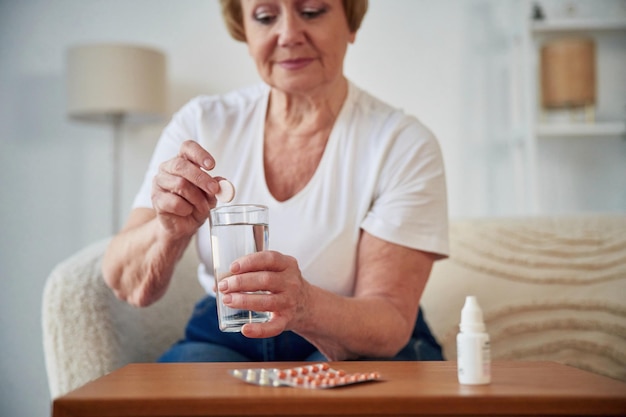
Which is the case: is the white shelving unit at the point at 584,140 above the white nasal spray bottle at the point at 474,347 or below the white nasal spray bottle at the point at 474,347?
above

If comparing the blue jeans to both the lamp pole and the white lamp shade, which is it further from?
the lamp pole

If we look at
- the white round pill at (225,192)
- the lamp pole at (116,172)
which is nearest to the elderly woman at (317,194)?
the white round pill at (225,192)

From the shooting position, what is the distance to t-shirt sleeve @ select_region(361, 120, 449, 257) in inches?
54.7

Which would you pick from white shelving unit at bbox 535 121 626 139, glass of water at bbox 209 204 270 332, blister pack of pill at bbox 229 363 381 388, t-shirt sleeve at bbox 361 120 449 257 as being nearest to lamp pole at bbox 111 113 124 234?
white shelving unit at bbox 535 121 626 139

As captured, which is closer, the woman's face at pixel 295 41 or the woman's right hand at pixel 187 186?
the woman's right hand at pixel 187 186

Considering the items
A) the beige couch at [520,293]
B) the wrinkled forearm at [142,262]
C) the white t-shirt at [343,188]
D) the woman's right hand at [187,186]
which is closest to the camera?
the woman's right hand at [187,186]

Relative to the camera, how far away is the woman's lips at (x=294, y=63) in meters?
1.47

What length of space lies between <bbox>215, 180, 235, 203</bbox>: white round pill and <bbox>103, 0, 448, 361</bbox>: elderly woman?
0.18 meters

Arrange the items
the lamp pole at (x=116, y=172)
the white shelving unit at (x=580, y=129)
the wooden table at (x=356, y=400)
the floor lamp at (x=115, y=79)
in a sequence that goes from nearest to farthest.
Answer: the wooden table at (x=356, y=400), the floor lamp at (x=115, y=79), the white shelving unit at (x=580, y=129), the lamp pole at (x=116, y=172)

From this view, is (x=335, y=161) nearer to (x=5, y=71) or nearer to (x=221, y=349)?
(x=221, y=349)

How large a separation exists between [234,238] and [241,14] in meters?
0.77

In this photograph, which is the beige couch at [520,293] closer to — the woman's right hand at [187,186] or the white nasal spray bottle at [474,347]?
the woman's right hand at [187,186]

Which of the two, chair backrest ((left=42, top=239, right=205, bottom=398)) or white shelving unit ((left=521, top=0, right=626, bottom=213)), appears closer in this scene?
chair backrest ((left=42, top=239, right=205, bottom=398))

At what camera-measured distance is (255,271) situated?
959 millimetres
